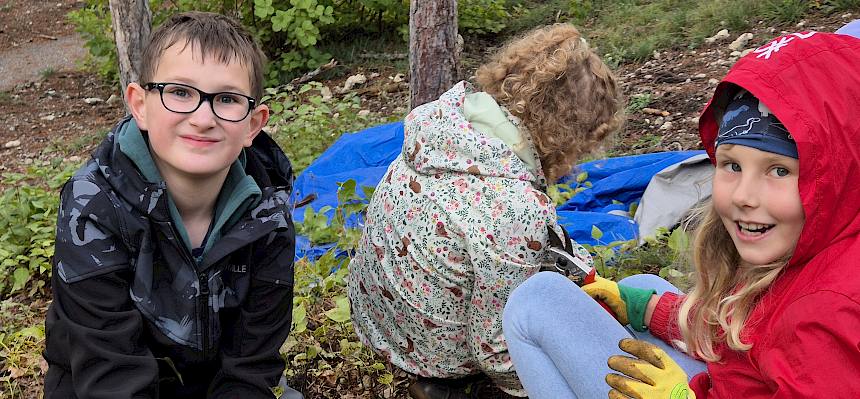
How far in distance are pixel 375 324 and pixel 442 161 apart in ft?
2.23

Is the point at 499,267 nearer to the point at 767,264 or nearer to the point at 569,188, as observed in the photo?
the point at 767,264

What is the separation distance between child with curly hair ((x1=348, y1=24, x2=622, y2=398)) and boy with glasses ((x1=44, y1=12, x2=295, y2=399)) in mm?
451

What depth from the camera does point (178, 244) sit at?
183 cm

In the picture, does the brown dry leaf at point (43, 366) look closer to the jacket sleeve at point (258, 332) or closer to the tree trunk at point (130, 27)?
the jacket sleeve at point (258, 332)

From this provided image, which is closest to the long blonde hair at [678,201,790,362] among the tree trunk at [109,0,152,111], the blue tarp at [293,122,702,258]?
the blue tarp at [293,122,702,258]

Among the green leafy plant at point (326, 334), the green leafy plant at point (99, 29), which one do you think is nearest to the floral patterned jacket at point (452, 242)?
the green leafy plant at point (326, 334)

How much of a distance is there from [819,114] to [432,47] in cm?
351

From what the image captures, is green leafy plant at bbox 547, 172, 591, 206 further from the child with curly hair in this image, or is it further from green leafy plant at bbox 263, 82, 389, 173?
green leafy plant at bbox 263, 82, 389, 173

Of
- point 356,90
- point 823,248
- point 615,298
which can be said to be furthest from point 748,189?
point 356,90

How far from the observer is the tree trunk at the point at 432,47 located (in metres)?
4.69

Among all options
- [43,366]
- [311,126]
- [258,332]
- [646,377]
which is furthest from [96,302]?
[311,126]

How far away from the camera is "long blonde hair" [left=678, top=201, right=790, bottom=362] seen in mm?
1625

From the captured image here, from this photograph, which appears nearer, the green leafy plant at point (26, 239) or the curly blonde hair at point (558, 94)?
the curly blonde hair at point (558, 94)

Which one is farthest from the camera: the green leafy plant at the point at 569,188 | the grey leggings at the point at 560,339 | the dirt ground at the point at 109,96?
the dirt ground at the point at 109,96
